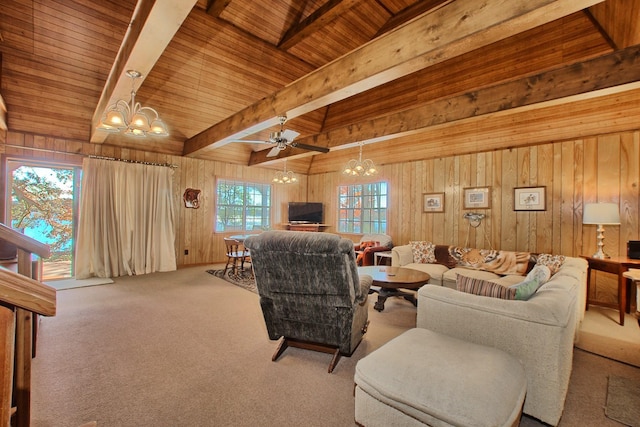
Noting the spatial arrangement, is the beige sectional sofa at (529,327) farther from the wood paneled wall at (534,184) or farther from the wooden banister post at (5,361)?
the wood paneled wall at (534,184)

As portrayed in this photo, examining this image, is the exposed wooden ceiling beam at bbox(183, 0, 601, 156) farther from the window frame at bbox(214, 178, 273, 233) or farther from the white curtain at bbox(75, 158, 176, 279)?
the window frame at bbox(214, 178, 273, 233)

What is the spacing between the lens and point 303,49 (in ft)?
16.3

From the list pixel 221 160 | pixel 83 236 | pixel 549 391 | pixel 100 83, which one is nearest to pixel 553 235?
pixel 549 391

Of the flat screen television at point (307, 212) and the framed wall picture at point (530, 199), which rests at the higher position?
the framed wall picture at point (530, 199)

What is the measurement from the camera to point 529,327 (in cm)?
168

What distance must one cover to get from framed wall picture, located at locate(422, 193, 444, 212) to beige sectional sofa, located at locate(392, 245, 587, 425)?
3.66m

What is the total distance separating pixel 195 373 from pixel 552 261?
4.54m

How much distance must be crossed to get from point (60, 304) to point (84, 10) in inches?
144

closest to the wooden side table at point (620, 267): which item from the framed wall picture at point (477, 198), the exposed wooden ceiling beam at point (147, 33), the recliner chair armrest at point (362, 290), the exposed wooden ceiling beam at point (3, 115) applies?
A: the framed wall picture at point (477, 198)

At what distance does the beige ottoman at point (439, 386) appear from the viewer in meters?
1.25

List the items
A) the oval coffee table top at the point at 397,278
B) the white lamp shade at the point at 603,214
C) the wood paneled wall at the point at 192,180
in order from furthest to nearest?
the wood paneled wall at the point at 192,180, the white lamp shade at the point at 603,214, the oval coffee table top at the point at 397,278

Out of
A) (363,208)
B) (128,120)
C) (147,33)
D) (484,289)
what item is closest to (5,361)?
(484,289)

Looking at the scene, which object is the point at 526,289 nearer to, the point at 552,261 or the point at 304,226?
the point at 552,261

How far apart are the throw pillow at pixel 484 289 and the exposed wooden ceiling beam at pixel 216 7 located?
415cm
